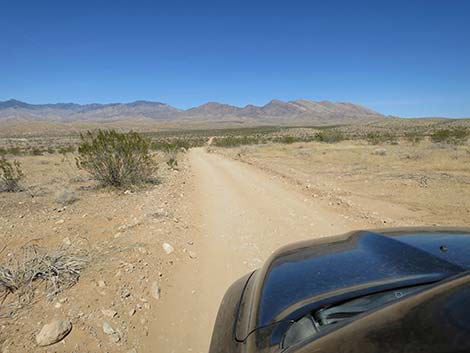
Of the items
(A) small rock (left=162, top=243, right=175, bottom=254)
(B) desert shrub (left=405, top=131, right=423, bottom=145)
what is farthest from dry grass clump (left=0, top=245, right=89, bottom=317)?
(B) desert shrub (left=405, top=131, right=423, bottom=145)

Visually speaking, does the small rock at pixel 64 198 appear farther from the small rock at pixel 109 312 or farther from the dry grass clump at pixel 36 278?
the small rock at pixel 109 312

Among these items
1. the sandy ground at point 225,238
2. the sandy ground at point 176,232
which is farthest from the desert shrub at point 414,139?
the sandy ground at point 225,238

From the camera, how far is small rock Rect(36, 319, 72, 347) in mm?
2785

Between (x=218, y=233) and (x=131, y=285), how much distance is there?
2.35m

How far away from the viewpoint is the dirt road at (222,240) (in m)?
3.19

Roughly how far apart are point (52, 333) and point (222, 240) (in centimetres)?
313

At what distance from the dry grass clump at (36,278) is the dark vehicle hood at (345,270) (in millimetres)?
2711

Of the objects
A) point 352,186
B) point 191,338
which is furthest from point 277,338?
point 352,186

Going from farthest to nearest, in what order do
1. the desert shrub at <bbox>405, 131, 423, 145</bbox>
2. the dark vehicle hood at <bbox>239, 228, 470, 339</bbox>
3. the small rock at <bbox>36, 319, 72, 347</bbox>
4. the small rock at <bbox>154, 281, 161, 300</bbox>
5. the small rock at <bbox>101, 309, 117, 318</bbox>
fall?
the desert shrub at <bbox>405, 131, 423, 145</bbox> → the small rock at <bbox>154, 281, 161, 300</bbox> → the small rock at <bbox>101, 309, 117, 318</bbox> → the small rock at <bbox>36, 319, 72, 347</bbox> → the dark vehicle hood at <bbox>239, 228, 470, 339</bbox>

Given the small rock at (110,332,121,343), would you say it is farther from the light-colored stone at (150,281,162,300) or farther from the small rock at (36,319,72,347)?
the light-colored stone at (150,281,162,300)

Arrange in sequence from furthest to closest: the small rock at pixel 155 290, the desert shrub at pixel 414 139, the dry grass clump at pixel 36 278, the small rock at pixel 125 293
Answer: the desert shrub at pixel 414 139
the small rock at pixel 155 290
the small rock at pixel 125 293
the dry grass clump at pixel 36 278

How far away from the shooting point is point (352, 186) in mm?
10938

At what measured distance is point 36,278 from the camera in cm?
375

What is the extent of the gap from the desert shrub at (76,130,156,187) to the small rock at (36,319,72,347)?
25.8ft
